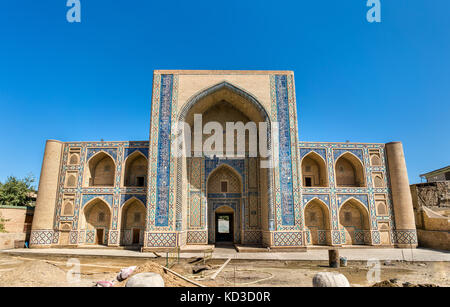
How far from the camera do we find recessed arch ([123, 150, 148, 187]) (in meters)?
15.8

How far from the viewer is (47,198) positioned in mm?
14508

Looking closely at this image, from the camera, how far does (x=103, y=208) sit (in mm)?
15320

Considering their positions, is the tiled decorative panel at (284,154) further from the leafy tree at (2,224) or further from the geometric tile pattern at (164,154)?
the leafy tree at (2,224)

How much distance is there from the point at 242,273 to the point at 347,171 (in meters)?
11.1

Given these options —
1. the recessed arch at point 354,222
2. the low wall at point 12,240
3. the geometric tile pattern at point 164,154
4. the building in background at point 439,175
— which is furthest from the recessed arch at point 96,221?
the building in background at point 439,175

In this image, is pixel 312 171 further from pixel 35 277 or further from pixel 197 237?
pixel 35 277

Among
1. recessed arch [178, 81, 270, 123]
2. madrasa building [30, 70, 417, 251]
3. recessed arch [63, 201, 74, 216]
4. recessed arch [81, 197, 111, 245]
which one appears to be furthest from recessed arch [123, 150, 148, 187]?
recessed arch [178, 81, 270, 123]

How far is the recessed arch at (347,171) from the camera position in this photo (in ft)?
51.7

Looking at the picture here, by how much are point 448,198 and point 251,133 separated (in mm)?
12462

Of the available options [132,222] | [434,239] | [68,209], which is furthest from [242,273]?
[434,239]

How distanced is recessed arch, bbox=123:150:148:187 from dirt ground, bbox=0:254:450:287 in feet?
20.4

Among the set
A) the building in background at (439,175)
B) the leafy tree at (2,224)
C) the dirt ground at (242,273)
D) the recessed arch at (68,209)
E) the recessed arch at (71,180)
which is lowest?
the dirt ground at (242,273)

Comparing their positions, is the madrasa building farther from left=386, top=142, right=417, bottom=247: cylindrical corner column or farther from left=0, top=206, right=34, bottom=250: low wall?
left=0, top=206, right=34, bottom=250: low wall

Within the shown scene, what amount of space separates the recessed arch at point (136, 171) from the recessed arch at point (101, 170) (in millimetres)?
837
